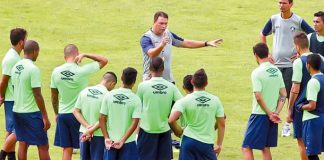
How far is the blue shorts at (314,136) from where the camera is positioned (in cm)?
1523

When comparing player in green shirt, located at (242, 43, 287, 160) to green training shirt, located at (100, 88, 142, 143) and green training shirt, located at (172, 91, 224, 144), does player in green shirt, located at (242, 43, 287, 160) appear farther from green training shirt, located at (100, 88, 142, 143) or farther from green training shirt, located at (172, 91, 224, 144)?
green training shirt, located at (100, 88, 142, 143)

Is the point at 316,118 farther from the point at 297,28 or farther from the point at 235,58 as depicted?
the point at 235,58

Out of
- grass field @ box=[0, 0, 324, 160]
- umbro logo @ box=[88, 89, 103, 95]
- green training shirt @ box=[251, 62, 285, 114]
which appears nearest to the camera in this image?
umbro logo @ box=[88, 89, 103, 95]

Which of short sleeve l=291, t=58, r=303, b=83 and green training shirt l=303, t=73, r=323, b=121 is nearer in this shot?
green training shirt l=303, t=73, r=323, b=121

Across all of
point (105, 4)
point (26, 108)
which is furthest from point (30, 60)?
point (105, 4)

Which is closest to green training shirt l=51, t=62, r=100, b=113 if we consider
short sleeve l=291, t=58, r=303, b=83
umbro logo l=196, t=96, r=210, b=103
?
umbro logo l=196, t=96, r=210, b=103

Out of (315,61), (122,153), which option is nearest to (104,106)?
(122,153)

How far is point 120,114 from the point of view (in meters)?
13.9

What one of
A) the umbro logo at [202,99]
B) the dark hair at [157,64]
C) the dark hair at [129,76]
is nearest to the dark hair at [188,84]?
the dark hair at [157,64]

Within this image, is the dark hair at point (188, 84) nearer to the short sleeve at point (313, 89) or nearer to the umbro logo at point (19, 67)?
the short sleeve at point (313, 89)

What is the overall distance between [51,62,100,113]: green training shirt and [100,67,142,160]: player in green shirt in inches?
57.9

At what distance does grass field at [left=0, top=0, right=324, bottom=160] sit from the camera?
23422 millimetres

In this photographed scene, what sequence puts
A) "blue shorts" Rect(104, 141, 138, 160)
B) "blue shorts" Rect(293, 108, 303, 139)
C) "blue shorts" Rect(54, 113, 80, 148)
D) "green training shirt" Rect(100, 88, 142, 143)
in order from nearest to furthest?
"green training shirt" Rect(100, 88, 142, 143) < "blue shorts" Rect(104, 141, 138, 160) < "blue shorts" Rect(54, 113, 80, 148) < "blue shorts" Rect(293, 108, 303, 139)

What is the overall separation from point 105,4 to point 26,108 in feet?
45.0
